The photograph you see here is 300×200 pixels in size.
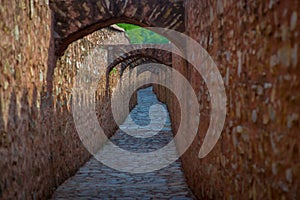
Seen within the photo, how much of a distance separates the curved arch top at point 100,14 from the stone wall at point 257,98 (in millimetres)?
1508

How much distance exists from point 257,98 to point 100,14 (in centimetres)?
321

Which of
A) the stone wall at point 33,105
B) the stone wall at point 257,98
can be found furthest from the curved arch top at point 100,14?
the stone wall at point 257,98

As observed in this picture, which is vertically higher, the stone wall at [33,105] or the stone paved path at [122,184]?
the stone wall at [33,105]

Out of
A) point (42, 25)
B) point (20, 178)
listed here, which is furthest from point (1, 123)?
point (42, 25)

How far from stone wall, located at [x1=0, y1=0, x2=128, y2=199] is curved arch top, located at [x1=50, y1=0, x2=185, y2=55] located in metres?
0.25

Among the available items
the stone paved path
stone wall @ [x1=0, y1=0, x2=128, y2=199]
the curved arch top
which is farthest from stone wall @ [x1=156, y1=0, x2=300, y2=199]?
stone wall @ [x1=0, y1=0, x2=128, y2=199]

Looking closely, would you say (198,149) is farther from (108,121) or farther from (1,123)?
(108,121)

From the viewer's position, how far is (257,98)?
84.1 inches

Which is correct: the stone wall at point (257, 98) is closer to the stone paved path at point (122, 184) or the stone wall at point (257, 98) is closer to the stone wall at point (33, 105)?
the stone paved path at point (122, 184)

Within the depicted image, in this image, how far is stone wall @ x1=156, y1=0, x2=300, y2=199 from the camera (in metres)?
1.65

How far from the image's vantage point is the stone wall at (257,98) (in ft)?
5.42

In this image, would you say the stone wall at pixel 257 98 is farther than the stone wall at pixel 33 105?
No

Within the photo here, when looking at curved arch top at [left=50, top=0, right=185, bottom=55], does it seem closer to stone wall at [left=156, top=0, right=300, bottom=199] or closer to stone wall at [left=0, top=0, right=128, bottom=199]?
stone wall at [left=0, top=0, right=128, bottom=199]

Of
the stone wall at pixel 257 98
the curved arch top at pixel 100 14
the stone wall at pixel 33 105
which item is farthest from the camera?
the curved arch top at pixel 100 14
